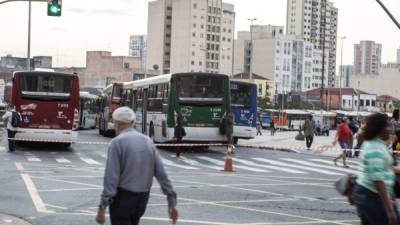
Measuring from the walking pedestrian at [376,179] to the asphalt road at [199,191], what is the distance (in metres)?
4.61

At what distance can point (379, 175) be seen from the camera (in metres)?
6.52

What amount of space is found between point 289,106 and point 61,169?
127m

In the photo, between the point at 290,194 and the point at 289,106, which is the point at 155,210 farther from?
the point at 289,106

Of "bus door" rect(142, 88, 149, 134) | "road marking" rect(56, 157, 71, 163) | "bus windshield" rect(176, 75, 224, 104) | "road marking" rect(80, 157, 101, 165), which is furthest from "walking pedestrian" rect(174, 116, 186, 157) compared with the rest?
"bus door" rect(142, 88, 149, 134)

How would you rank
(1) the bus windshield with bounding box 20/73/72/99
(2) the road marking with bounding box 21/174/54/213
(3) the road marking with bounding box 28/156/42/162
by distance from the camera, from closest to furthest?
(2) the road marking with bounding box 21/174/54/213 → (3) the road marking with bounding box 28/156/42/162 → (1) the bus windshield with bounding box 20/73/72/99

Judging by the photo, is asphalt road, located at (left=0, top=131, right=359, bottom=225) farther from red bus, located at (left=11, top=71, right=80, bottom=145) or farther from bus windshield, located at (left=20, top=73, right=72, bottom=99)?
bus windshield, located at (left=20, top=73, right=72, bottom=99)

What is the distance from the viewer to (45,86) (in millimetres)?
29141

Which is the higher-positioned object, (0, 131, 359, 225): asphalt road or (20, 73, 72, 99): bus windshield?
(20, 73, 72, 99): bus windshield

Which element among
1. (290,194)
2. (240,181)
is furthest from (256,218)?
(240,181)

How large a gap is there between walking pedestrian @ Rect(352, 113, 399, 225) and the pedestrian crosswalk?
1526 centimetres

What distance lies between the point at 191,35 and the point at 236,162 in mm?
142558

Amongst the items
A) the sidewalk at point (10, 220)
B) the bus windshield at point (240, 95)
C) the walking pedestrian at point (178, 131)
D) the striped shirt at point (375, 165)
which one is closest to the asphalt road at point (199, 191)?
the sidewalk at point (10, 220)

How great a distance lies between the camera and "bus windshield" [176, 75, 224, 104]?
99.3 ft

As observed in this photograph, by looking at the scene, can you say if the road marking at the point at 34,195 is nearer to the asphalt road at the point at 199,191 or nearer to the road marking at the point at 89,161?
the asphalt road at the point at 199,191
